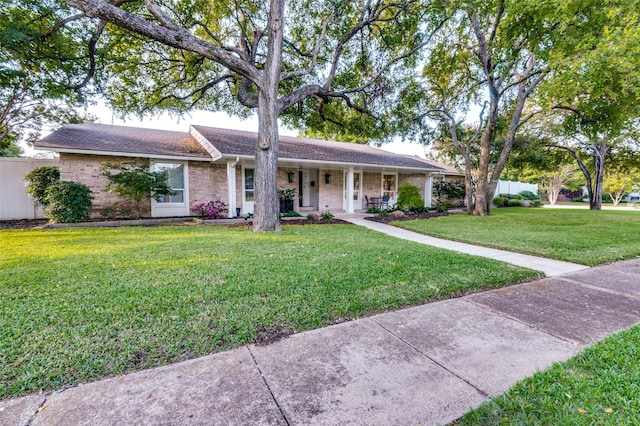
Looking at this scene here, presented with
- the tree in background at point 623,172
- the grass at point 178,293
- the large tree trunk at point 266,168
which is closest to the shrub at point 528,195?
the tree in background at point 623,172

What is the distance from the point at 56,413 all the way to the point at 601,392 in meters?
3.58

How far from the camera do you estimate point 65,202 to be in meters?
9.13

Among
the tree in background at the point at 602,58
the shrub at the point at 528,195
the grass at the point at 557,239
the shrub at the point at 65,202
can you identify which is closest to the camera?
the tree in background at the point at 602,58

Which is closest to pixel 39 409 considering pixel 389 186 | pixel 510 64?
pixel 510 64

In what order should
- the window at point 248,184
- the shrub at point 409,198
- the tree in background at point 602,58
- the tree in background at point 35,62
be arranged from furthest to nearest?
the shrub at point 409,198
the window at point 248,184
the tree in background at point 35,62
the tree in background at point 602,58

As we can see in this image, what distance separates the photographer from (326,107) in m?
13.0

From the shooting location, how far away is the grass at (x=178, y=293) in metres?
2.39

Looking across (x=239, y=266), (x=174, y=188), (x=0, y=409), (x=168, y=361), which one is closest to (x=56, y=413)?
(x=0, y=409)

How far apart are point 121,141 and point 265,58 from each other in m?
6.72

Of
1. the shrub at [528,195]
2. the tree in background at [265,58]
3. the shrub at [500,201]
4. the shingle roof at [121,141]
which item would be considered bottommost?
the shrub at [500,201]

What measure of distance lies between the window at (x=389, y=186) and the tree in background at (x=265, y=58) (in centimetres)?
502

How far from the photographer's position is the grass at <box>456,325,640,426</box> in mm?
1735

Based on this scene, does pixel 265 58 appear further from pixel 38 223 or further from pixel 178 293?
pixel 38 223

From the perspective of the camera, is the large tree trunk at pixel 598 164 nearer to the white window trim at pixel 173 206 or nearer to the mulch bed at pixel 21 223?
the white window trim at pixel 173 206
